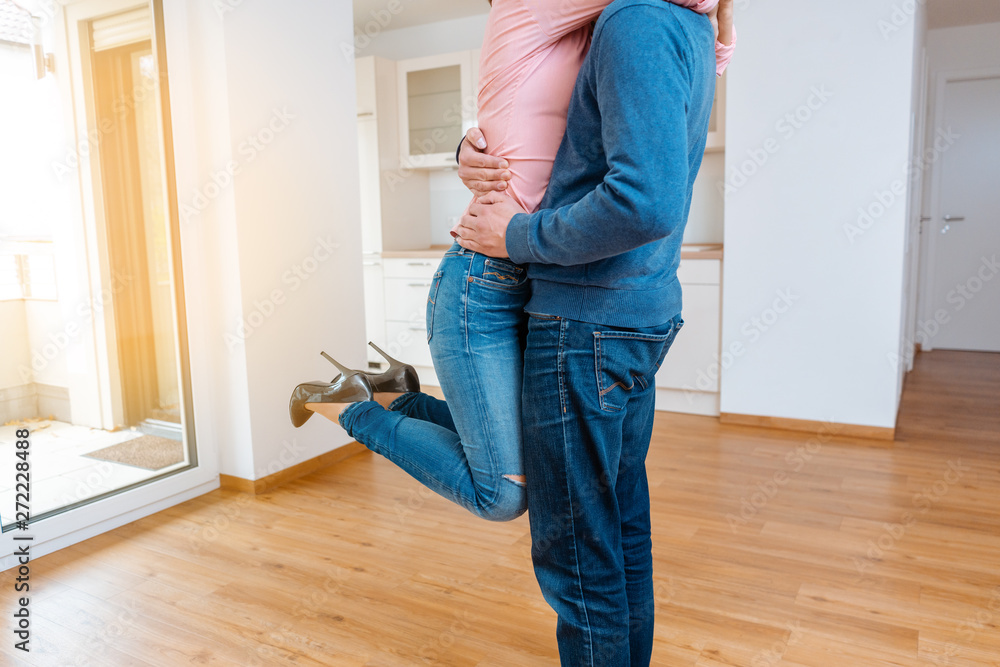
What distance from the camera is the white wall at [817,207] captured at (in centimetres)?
325

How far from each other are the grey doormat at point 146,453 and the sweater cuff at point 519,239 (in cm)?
208

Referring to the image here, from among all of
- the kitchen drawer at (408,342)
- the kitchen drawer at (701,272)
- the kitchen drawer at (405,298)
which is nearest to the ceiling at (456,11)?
the kitchen drawer at (405,298)

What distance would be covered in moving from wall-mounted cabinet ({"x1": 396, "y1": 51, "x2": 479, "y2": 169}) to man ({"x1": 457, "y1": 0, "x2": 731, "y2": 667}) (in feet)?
13.0

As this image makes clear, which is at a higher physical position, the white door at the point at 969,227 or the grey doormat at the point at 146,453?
the white door at the point at 969,227

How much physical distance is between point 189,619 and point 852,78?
3.32 metres

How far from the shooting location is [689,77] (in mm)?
920

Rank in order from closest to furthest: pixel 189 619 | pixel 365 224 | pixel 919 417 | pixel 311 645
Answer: pixel 311 645 < pixel 189 619 < pixel 919 417 < pixel 365 224

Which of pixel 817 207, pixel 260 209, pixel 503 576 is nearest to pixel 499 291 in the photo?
pixel 503 576

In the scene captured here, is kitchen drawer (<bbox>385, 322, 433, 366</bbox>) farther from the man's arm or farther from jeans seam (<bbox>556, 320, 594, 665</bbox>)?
the man's arm

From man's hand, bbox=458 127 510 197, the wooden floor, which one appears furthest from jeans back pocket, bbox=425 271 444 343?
the wooden floor

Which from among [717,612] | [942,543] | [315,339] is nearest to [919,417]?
[942,543]

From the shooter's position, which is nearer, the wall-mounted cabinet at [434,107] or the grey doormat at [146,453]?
the grey doormat at [146,453]

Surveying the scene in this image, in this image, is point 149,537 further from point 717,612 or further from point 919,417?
point 919,417

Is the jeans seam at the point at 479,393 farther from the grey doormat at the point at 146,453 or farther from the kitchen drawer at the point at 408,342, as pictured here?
the kitchen drawer at the point at 408,342
